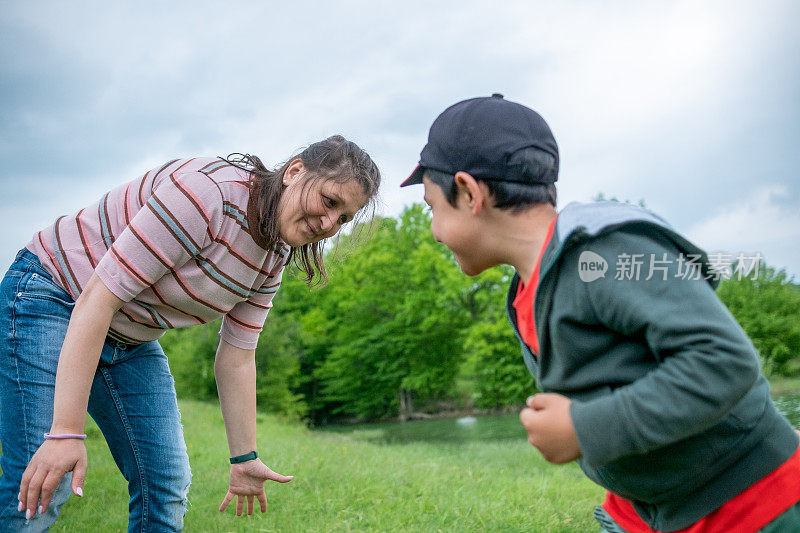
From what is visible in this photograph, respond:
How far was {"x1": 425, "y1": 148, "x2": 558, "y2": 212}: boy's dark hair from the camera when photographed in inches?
54.9

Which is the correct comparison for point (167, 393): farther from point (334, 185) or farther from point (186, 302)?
point (334, 185)

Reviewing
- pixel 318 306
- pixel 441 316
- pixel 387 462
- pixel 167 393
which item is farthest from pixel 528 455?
pixel 318 306

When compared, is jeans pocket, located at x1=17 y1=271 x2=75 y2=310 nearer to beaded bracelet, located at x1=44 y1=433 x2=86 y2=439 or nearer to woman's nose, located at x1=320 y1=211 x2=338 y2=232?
beaded bracelet, located at x1=44 y1=433 x2=86 y2=439

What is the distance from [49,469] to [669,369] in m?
1.56

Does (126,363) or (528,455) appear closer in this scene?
(126,363)

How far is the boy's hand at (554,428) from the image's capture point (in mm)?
1172

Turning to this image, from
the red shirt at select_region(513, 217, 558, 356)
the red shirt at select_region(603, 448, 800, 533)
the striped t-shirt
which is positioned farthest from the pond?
the red shirt at select_region(513, 217, 558, 356)

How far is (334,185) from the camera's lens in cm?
204

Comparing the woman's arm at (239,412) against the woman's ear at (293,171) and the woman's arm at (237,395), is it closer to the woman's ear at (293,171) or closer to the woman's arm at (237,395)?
the woman's arm at (237,395)

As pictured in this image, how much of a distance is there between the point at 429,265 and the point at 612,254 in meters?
24.8

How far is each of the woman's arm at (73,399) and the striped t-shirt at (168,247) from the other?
0.23ft

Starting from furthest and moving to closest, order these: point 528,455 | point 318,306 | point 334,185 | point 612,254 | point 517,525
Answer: point 318,306 → point 528,455 → point 517,525 → point 334,185 → point 612,254

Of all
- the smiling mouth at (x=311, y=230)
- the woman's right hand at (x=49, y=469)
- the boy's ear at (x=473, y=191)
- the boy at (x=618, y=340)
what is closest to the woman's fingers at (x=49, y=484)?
the woman's right hand at (x=49, y=469)

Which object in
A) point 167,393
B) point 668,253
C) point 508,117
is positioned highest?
point 508,117
